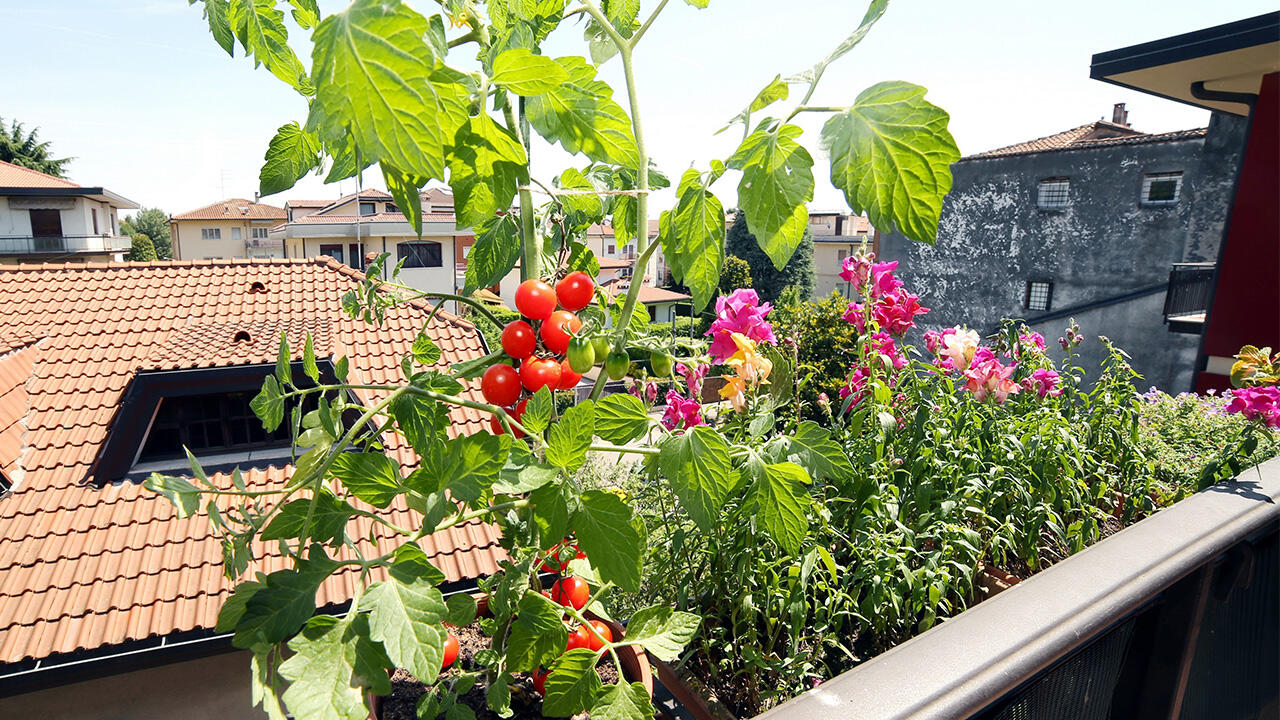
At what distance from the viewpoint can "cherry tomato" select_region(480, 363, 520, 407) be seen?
663mm

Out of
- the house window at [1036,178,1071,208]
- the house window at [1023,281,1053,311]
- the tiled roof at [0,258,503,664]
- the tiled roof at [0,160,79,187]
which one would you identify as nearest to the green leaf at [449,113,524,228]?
the tiled roof at [0,258,503,664]

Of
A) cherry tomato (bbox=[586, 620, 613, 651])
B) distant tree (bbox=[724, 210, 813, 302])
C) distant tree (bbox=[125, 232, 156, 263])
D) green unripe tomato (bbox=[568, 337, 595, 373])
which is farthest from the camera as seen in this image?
distant tree (bbox=[125, 232, 156, 263])

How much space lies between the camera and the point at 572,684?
26.8 inches

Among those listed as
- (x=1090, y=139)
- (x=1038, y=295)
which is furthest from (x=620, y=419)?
(x=1090, y=139)

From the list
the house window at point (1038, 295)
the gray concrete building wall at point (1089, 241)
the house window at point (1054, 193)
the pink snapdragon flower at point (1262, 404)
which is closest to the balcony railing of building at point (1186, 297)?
the gray concrete building wall at point (1089, 241)

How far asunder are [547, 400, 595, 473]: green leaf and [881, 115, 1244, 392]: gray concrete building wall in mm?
11931

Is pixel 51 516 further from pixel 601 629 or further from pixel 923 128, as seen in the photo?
pixel 923 128

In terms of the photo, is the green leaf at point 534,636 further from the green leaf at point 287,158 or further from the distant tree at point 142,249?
the distant tree at point 142,249

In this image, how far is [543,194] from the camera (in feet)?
2.29

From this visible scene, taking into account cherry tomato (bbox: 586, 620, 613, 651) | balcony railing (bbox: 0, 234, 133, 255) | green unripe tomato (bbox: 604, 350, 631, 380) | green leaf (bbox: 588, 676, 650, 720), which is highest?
green unripe tomato (bbox: 604, 350, 631, 380)

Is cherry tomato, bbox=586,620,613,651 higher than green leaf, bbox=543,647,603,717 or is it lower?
lower

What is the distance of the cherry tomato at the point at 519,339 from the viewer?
2.11 feet

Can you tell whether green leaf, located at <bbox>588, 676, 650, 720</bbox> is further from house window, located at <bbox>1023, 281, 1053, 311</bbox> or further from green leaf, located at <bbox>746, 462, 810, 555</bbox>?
house window, located at <bbox>1023, 281, 1053, 311</bbox>

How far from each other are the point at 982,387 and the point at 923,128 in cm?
136
